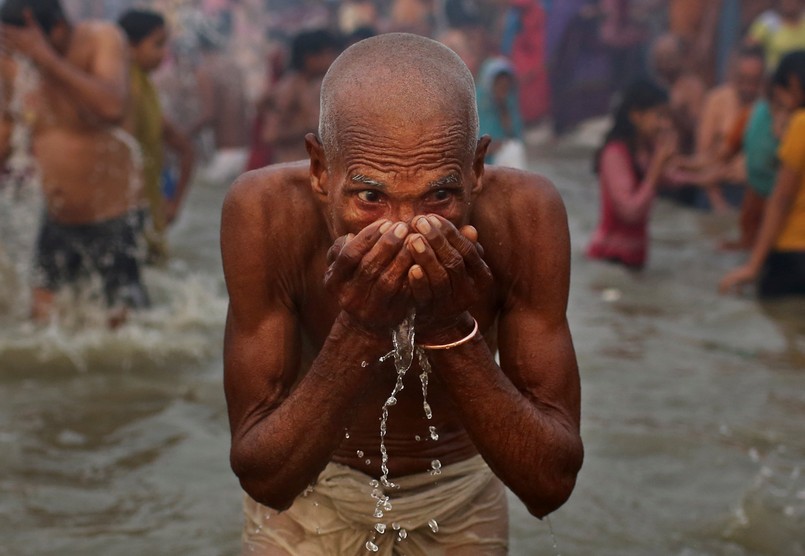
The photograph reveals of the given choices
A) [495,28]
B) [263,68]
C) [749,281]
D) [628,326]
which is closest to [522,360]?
[628,326]

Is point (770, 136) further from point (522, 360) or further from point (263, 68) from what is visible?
point (263, 68)

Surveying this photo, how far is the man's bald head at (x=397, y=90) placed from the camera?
2.30 m

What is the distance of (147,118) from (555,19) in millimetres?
10667

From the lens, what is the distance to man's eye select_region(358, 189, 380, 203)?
7.54ft

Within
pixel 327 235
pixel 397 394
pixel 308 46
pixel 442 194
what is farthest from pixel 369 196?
pixel 308 46

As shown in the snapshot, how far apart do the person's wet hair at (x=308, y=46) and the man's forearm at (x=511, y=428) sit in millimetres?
6529

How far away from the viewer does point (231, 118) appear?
13289 mm

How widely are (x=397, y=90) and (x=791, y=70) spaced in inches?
231

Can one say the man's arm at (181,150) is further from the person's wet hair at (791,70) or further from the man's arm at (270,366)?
the man's arm at (270,366)

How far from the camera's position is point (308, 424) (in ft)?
8.01

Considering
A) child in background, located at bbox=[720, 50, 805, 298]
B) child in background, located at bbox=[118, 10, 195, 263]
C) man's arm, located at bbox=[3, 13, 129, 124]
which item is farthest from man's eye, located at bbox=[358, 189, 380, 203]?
child in background, located at bbox=[720, 50, 805, 298]

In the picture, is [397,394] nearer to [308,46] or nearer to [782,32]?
[308,46]

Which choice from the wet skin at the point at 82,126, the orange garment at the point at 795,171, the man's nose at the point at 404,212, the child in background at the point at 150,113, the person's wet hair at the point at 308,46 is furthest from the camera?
the person's wet hair at the point at 308,46

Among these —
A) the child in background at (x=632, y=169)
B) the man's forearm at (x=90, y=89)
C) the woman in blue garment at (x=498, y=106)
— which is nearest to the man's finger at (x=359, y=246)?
the man's forearm at (x=90, y=89)
